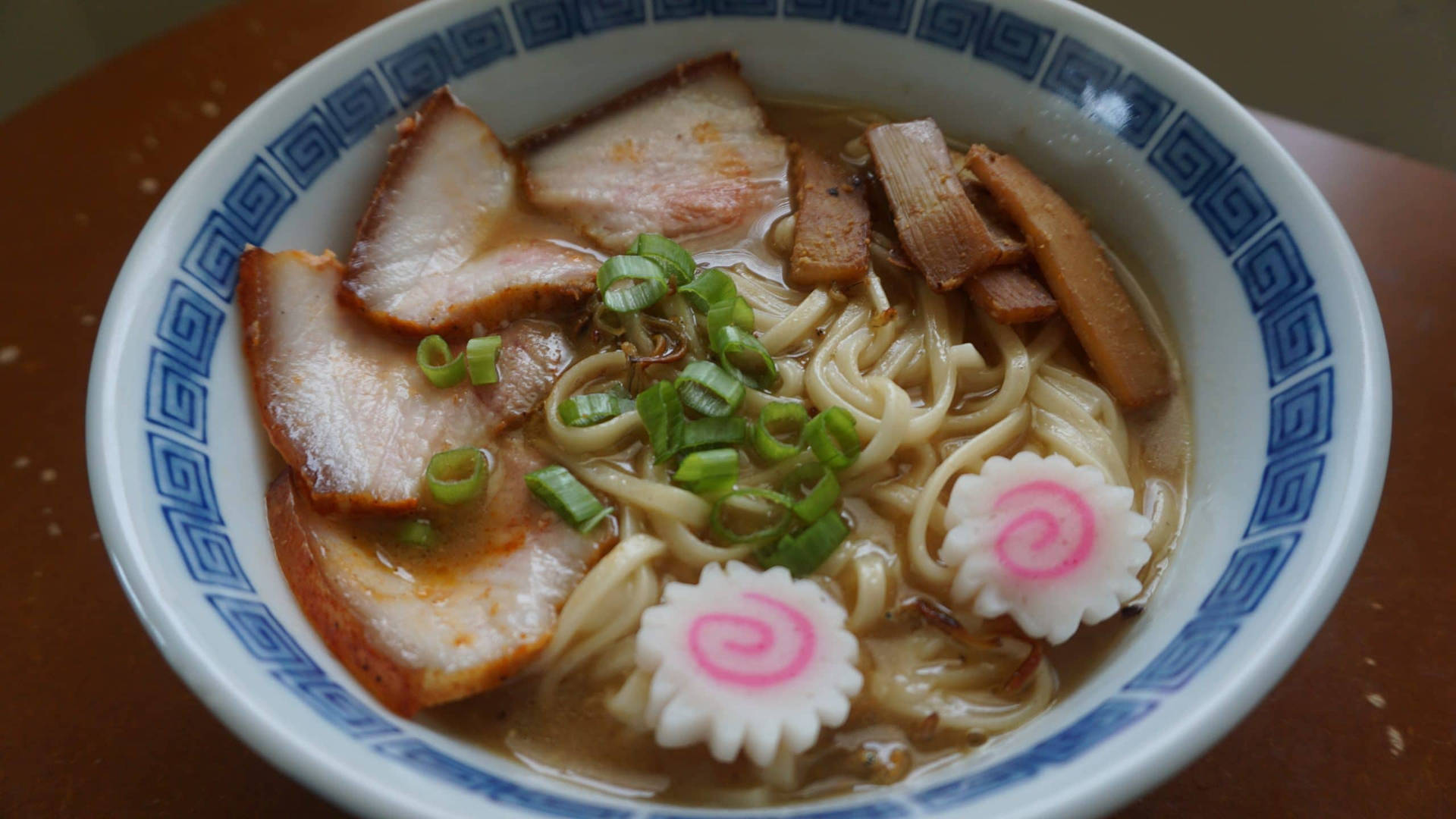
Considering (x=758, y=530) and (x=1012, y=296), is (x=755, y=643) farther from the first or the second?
(x=1012, y=296)

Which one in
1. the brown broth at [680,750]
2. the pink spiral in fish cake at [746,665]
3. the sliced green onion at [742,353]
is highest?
the sliced green onion at [742,353]

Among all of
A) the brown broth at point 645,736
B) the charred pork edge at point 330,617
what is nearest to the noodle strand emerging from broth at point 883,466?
the brown broth at point 645,736

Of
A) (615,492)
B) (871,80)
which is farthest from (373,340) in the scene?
(871,80)

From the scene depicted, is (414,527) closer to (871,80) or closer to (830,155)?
(830,155)

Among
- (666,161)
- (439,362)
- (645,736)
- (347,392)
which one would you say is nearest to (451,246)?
(439,362)

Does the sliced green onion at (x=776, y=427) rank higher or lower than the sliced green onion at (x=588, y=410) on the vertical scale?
higher

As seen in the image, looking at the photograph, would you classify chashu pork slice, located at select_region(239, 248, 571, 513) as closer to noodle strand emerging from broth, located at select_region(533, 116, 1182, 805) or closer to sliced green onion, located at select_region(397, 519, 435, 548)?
sliced green onion, located at select_region(397, 519, 435, 548)

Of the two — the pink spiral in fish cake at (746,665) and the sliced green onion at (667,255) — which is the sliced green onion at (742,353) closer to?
the sliced green onion at (667,255)
